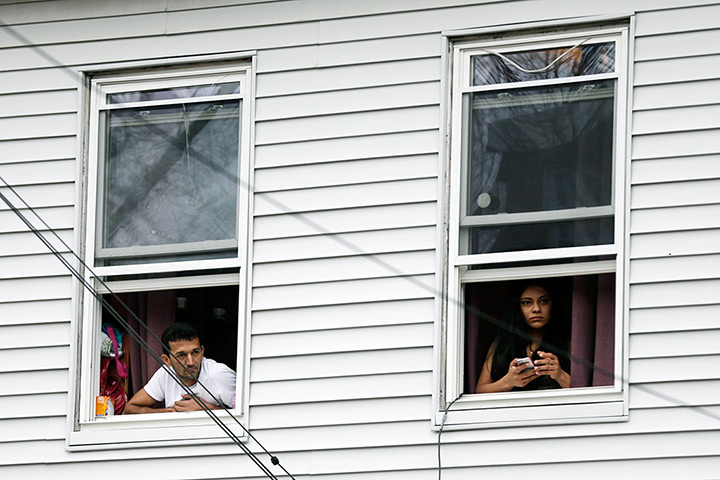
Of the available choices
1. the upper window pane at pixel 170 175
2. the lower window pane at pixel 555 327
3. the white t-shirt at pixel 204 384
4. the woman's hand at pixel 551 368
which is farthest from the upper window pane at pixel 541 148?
the white t-shirt at pixel 204 384

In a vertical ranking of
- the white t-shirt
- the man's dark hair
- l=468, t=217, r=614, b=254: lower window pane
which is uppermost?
l=468, t=217, r=614, b=254: lower window pane

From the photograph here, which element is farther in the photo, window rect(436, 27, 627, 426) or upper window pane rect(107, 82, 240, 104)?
upper window pane rect(107, 82, 240, 104)

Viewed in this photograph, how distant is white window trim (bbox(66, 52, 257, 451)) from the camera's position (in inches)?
322

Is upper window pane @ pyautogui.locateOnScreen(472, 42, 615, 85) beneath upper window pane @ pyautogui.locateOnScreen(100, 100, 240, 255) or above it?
above

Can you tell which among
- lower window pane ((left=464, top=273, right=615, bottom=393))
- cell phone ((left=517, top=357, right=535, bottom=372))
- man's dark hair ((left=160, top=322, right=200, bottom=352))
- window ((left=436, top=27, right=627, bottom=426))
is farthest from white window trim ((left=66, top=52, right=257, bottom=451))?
cell phone ((left=517, top=357, right=535, bottom=372))

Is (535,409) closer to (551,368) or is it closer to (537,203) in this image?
(551,368)

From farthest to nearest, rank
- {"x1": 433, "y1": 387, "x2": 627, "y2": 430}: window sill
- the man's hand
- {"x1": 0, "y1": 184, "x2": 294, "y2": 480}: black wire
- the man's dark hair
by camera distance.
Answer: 1. the man's dark hair
2. the man's hand
3. {"x1": 0, "y1": 184, "x2": 294, "y2": 480}: black wire
4. {"x1": 433, "y1": 387, "x2": 627, "y2": 430}: window sill

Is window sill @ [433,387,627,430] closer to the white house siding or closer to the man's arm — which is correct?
the white house siding

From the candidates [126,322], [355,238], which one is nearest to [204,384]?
[126,322]

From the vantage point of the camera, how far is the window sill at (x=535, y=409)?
7.59 meters

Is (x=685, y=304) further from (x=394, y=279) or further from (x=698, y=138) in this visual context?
(x=394, y=279)

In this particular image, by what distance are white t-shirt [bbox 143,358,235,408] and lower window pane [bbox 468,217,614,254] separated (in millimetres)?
1601

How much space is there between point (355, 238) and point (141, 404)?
5.31 feet

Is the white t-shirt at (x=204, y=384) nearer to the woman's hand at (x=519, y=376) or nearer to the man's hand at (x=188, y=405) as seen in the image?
the man's hand at (x=188, y=405)
